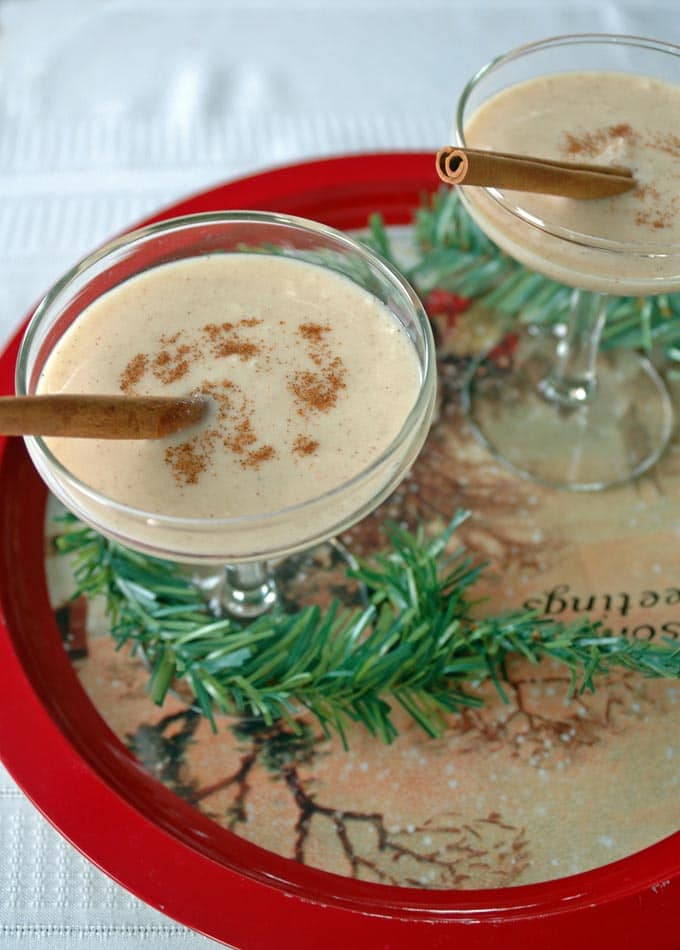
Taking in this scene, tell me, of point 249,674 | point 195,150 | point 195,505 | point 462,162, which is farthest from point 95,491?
point 195,150

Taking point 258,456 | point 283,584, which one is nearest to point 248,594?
point 283,584

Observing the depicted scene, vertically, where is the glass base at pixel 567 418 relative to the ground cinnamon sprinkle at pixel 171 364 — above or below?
above

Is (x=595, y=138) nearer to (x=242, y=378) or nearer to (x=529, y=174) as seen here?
(x=529, y=174)

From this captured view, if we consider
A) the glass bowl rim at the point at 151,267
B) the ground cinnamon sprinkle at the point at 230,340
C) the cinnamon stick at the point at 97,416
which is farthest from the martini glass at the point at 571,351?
the cinnamon stick at the point at 97,416

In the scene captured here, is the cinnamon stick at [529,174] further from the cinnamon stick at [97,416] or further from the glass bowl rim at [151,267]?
the cinnamon stick at [97,416]

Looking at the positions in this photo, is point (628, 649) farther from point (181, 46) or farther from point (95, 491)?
point (181, 46)

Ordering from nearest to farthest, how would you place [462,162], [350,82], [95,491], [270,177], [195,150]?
[95,491], [462,162], [270,177], [195,150], [350,82]
